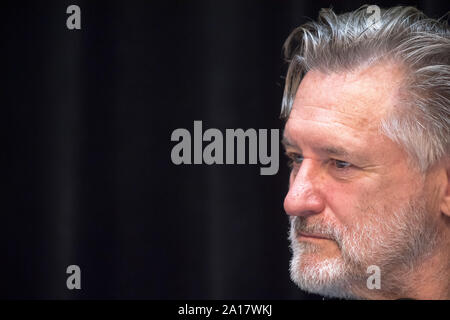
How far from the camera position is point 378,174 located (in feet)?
4.45

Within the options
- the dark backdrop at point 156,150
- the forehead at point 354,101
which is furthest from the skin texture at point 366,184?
the dark backdrop at point 156,150

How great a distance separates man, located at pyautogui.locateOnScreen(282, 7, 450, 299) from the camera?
136 cm

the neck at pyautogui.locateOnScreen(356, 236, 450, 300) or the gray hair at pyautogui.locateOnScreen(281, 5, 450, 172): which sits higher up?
the gray hair at pyautogui.locateOnScreen(281, 5, 450, 172)

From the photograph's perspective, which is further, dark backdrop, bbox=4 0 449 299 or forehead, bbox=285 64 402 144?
dark backdrop, bbox=4 0 449 299

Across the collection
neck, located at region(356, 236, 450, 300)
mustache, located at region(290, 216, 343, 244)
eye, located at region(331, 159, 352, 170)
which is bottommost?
neck, located at region(356, 236, 450, 300)

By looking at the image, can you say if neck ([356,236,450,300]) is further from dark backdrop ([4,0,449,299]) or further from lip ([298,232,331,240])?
dark backdrop ([4,0,449,299])

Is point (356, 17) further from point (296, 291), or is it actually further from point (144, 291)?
point (144, 291)

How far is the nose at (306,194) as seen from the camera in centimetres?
139

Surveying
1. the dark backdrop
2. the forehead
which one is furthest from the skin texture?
the dark backdrop

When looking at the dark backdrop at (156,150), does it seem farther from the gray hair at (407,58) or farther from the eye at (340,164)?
the eye at (340,164)

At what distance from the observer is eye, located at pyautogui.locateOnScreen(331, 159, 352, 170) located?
54.4 inches

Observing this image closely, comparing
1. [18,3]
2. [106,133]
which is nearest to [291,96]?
[106,133]

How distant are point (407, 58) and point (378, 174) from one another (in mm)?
267

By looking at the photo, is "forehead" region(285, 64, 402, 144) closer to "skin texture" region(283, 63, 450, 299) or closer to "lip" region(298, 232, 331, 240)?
"skin texture" region(283, 63, 450, 299)
